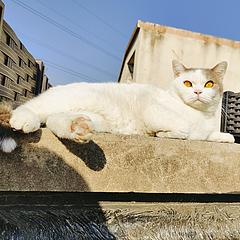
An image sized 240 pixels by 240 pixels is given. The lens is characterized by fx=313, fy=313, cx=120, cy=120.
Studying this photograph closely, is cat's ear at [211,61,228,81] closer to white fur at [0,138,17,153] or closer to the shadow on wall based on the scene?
the shadow on wall

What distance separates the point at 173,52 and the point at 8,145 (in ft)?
9.58

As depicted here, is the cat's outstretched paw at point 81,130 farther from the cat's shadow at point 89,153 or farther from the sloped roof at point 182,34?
the sloped roof at point 182,34

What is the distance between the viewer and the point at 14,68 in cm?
194

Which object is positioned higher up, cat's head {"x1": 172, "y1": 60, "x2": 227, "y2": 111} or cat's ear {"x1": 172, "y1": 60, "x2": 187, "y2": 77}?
cat's ear {"x1": 172, "y1": 60, "x2": 187, "y2": 77}

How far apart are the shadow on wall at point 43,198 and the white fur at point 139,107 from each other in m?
0.13

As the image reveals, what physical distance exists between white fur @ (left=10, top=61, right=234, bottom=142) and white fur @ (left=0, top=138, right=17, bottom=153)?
0.14 metres

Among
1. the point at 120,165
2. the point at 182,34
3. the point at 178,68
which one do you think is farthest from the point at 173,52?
the point at 120,165

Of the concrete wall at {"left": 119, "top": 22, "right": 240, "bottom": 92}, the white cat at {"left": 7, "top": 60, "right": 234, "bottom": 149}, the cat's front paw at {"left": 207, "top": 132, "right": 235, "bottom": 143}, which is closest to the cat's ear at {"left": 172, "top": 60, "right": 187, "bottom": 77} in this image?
the white cat at {"left": 7, "top": 60, "right": 234, "bottom": 149}

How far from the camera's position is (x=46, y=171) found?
91 cm

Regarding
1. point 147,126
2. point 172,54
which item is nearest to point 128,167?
point 147,126

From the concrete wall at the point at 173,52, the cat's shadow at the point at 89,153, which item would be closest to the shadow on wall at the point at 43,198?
the cat's shadow at the point at 89,153

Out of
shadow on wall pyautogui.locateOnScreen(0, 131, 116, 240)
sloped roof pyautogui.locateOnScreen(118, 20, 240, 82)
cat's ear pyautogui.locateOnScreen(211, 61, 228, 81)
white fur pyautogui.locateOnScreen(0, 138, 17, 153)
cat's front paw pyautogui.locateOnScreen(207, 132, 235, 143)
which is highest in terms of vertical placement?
sloped roof pyautogui.locateOnScreen(118, 20, 240, 82)

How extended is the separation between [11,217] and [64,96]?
50 cm

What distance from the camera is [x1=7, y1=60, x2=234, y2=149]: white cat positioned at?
1100 mm
